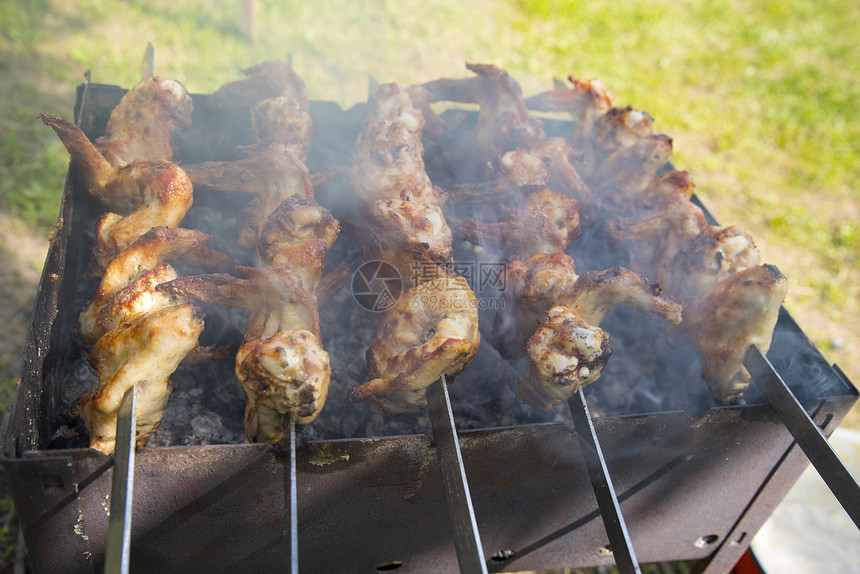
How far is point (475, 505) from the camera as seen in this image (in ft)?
7.43

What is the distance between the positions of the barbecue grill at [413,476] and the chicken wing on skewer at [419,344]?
0.17m

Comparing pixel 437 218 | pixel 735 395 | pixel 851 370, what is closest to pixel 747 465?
pixel 735 395

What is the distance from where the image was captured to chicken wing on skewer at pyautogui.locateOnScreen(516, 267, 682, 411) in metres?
1.91

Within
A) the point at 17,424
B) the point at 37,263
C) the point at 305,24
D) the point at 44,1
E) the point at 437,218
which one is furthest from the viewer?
the point at 305,24

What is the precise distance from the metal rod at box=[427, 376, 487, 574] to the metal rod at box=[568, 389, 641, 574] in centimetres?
37

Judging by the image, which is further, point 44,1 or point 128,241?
point 44,1

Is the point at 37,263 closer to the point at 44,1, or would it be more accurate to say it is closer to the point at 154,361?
the point at 154,361

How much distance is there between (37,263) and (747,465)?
4.55 meters

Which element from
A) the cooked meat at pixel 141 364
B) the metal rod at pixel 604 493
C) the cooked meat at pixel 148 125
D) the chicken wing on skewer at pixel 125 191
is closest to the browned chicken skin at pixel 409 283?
the metal rod at pixel 604 493

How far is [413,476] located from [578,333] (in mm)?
743

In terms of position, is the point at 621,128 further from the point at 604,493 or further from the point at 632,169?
the point at 604,493

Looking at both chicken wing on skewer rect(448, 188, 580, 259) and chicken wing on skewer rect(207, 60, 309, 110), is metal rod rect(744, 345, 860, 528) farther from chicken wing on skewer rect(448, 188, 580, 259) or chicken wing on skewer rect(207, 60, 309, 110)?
chicken wing on skewer rect(207, 60, 309, 110)

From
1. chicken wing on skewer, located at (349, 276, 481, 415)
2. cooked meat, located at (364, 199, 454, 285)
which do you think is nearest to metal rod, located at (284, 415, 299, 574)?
chicken wing on skewer, located at (349, 276, 481, 415)

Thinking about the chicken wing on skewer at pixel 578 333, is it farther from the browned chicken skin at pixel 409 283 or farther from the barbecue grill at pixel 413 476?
the browned chicken skin at pixel 409 283
